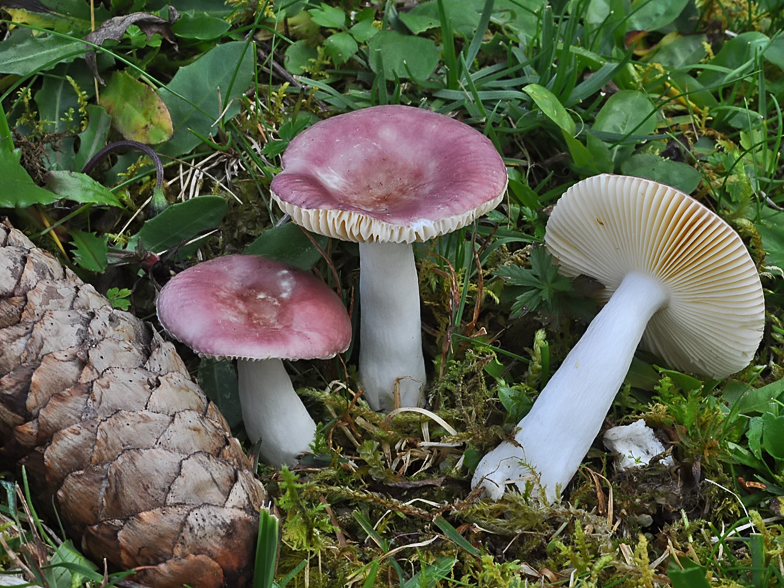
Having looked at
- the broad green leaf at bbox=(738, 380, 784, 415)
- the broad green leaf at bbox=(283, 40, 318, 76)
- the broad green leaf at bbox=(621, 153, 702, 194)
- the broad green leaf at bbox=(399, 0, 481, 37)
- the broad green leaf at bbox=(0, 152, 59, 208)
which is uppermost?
the broad green leaf at bbox=(399, 0, 481, 37)

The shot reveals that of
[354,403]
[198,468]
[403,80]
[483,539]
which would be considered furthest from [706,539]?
[403,80]

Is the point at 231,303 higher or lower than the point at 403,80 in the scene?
lower

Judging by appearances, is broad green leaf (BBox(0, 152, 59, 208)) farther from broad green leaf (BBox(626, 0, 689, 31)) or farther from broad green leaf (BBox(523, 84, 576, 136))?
broad green leaf (BBox(626, 0, 689, 31))

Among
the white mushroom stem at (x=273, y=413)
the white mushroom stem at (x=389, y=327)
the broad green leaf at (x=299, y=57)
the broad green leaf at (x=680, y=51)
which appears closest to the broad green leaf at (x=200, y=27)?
the broad green leaf at (x=299, y=57)

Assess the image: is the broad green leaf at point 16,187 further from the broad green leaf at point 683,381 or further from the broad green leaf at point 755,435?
the broad green leaf at point 755,435

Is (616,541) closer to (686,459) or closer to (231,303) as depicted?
(686,459)

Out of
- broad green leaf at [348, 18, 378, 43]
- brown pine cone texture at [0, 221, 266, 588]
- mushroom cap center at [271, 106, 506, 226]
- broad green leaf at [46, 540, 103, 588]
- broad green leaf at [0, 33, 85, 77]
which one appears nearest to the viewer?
broad green leaf at [46, 540, 103, 588]

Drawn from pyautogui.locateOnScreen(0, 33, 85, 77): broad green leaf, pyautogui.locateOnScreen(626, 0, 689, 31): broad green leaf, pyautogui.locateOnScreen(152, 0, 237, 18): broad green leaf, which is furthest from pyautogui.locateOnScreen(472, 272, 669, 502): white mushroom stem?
pyautogui.locateOnScreen(0, 33, 85, 77): broad green leaf
